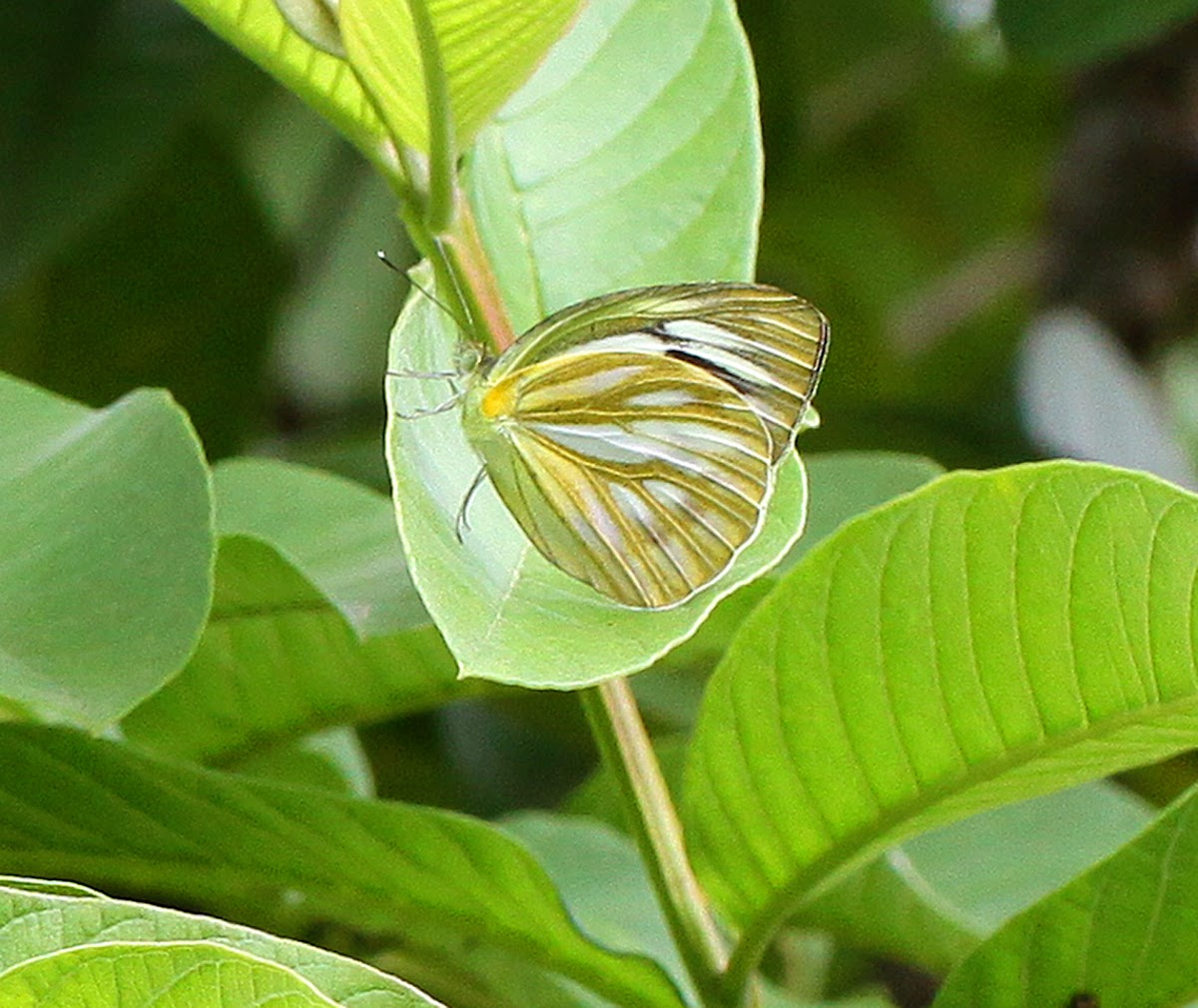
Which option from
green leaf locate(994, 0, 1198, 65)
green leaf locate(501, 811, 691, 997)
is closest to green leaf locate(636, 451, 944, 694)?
green leaf locate(501, 811, 691, 997)

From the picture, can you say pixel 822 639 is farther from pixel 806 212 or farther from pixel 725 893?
pixel 806 212

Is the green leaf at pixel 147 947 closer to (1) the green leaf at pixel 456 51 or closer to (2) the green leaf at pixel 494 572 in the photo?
(2) the green leaf at pixel 494 572

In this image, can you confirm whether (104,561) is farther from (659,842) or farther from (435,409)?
(659,842)

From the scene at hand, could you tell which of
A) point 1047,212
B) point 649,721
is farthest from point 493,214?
point 1047,212

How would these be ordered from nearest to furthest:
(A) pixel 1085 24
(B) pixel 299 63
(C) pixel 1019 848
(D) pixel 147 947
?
(D) pixel 147 947 → (B) pixel 299 63 → (C) pixel 1019 848 → (A) pixel 1085 24

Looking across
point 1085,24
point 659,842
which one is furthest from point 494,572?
point 1085,24

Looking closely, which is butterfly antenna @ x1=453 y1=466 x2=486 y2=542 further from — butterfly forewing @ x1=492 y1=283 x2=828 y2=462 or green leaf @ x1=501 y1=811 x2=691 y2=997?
green leaf @ x1=501 y1=811 x2=691 y2=997
